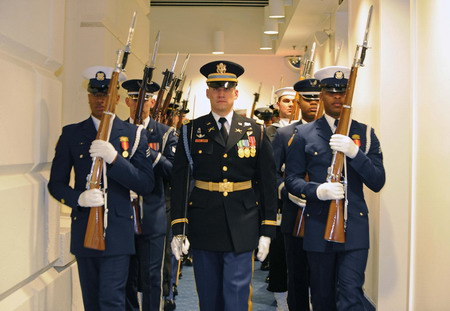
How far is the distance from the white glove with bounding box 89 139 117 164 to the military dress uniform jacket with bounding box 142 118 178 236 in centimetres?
102

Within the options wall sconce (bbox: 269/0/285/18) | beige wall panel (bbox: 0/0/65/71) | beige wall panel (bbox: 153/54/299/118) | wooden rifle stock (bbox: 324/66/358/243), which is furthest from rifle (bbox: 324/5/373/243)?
beige wall panel (bbox: 153/54/299/118)

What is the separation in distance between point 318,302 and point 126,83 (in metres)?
2.14

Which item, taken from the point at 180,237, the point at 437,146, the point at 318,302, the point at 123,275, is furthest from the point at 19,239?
the point at 437,146

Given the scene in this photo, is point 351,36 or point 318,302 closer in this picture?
point 318,302

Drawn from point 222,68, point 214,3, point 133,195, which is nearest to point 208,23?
point 214,3

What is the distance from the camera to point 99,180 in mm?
3348

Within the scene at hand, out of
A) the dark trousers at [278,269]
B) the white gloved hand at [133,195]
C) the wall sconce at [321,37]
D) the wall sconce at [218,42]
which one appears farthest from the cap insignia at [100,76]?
the wall sconce at [218,42]

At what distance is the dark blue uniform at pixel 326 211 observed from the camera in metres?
3.49

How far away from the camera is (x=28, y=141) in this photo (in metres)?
3.46

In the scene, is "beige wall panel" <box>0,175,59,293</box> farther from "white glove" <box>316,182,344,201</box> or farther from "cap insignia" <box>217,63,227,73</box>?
"white glove" <box>316,182,344,201</box>

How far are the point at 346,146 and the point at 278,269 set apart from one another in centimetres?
243

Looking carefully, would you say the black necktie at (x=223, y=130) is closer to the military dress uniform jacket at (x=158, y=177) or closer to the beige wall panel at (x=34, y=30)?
the military dress uniform jacket at (x=158, y=177)

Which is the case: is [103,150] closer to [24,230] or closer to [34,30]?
[24,230]

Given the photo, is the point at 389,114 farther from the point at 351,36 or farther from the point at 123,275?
the point at 123,275
